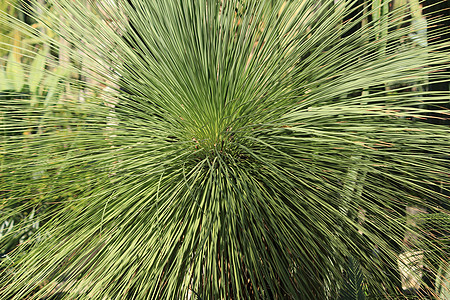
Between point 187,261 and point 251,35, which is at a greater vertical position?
point 251,35

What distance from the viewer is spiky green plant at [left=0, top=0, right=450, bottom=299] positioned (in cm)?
66

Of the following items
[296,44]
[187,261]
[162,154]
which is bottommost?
[187,261]

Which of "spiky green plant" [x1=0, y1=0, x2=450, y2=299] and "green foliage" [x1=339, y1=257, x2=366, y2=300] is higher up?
"spiky green plant" [x1=0, y1=0, x2=450, y2=299]

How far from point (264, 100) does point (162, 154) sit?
277mm

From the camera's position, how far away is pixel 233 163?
72cm

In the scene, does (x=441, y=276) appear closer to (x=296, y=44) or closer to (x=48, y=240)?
(x=296, y=44)

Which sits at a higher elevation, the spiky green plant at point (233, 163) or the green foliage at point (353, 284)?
the spiky green plant at point (233, 163)

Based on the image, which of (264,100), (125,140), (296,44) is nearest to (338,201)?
(264,100)

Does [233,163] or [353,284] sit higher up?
[233,163]

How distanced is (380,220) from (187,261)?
1.47 feet

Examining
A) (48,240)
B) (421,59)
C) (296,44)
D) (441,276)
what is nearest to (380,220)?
(441,276)

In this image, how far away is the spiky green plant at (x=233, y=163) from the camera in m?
0.66

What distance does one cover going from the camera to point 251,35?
786 mm

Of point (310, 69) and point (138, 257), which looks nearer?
point (138, 257)
